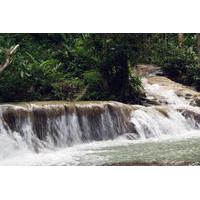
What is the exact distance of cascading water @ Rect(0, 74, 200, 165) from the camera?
26.2 feet

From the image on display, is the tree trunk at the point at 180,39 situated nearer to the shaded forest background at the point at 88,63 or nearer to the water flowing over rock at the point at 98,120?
the shaded forest background at the point at 88,63

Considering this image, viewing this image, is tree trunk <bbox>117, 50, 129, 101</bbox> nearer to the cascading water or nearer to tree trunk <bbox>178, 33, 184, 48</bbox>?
the cascading water

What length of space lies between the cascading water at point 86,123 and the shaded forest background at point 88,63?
0.13 m

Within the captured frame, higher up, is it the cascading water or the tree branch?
the tree branch

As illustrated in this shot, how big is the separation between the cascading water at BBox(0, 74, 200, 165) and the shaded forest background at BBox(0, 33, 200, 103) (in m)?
0.13

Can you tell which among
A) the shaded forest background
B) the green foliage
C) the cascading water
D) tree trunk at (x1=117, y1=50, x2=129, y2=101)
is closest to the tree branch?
the shaded forest background

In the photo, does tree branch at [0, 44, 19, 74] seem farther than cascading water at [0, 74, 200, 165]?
Yes

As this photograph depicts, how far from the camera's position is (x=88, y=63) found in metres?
8.17
